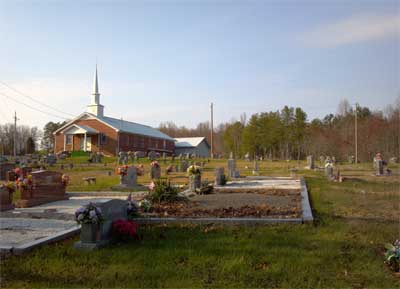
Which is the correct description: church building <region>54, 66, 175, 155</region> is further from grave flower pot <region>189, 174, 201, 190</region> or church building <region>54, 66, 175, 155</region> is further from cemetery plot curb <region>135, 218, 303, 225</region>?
cemetery plot curb <region>135, 218, 303, 225</region>

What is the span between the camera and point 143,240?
22.0 feet

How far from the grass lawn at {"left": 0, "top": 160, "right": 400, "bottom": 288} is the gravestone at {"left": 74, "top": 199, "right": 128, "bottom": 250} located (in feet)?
0.63

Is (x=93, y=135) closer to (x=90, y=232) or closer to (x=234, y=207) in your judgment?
(x=234, y=207)

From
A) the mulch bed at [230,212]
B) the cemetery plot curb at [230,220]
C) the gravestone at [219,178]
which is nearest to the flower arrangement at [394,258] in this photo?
the cemetery plot curb at [230,220]

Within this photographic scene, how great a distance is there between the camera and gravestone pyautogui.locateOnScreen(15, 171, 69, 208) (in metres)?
12.4

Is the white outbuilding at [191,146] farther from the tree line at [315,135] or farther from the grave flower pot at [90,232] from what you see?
the grave flower pot at [90,232]

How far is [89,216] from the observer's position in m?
6.14

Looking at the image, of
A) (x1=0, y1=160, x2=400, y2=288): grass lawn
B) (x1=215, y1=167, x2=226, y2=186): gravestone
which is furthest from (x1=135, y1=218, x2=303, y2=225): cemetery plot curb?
(x1=215, y1=167, x2=226, y2=186): gravestone

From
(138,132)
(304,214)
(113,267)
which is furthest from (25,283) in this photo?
(138,132)

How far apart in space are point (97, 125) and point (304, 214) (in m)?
46.9

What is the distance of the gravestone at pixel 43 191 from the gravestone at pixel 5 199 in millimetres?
746

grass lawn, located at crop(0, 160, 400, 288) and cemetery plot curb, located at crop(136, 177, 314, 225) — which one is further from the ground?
cemetery plot curb, located at crop(136, 177, 314, 225)

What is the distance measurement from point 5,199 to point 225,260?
8.41 meters

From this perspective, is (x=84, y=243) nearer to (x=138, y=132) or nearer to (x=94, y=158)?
(x=94, y=158)
